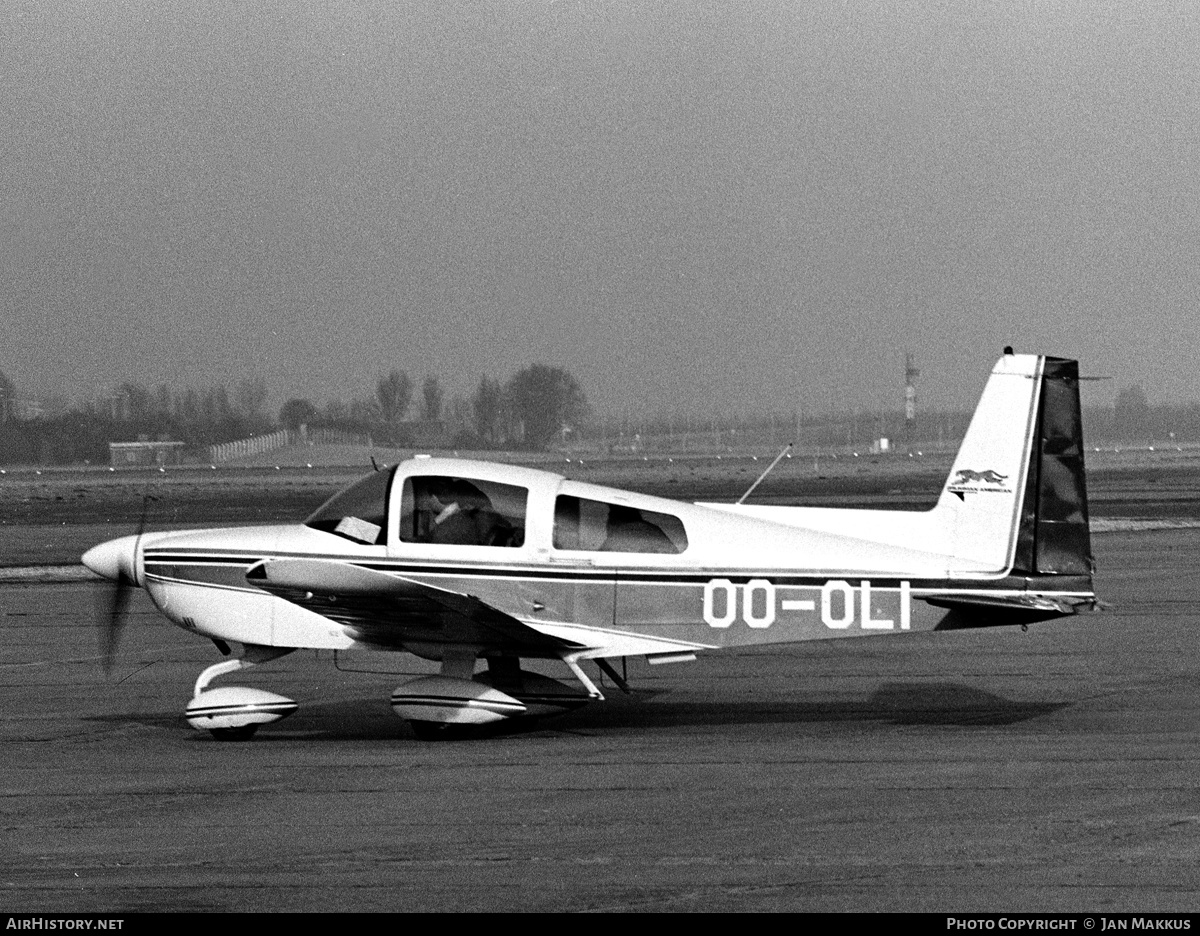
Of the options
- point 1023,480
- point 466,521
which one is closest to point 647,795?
point 466,521

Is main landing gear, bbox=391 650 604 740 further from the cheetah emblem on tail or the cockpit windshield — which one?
the cheetah emblem on tail

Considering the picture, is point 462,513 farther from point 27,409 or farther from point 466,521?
point 27,409

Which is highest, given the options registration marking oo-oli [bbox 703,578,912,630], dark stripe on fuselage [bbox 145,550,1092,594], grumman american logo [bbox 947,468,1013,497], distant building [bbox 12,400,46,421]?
distant building [bbox 12,400,46,421]

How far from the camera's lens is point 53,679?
40.7 ft

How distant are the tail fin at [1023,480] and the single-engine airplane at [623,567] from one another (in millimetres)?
12

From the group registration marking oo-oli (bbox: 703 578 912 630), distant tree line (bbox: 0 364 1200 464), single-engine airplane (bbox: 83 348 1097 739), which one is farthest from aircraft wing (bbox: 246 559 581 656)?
distant tree line (bbox: 0 364 1200 464)

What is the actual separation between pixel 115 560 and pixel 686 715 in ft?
12.7

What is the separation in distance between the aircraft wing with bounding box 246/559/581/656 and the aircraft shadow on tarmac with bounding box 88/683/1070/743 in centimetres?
64

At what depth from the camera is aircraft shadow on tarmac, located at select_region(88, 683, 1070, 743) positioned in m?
10.1

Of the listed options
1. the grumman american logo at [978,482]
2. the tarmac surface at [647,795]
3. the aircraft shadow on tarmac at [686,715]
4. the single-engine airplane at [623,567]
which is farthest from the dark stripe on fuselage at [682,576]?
the aircraft shadow on tarmac at [686,715]

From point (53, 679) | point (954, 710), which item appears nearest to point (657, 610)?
point (954, 710)

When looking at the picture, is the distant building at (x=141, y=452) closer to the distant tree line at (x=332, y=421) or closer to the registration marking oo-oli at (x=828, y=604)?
the distant tree line at (x=332, y=421)
